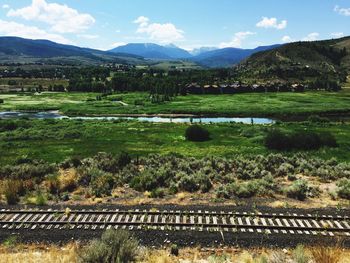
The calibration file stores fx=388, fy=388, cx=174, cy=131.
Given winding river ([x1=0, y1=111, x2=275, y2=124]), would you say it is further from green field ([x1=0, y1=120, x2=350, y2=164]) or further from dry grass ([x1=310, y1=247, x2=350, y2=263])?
dry grass ([x1=310, y1=247, x2=350, y2=263])

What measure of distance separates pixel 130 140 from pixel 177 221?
42.2m

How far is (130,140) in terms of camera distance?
6184 centimetres

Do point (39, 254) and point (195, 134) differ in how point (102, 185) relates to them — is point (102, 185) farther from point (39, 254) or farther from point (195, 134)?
point (195, 134)

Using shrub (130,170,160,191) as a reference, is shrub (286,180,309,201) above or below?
above

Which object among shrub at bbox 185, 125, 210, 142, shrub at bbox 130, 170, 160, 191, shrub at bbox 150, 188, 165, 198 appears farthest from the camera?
shrub at bbox 185, 125, 210, 142

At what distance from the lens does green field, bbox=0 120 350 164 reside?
49.1 m

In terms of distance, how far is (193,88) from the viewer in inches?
6403

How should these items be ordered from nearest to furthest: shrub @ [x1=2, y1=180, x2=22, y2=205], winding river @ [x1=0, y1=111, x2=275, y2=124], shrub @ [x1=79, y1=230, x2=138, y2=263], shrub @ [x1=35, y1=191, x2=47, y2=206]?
shrub @ [x1=79, y1=230, x2=138, y2=263]
shrub @ [x1=35, y1=191, x2=47, y2=206]
shrub @ [x1=2, y1=180, x2=22, y2=205]
winding river @ [x1=0, y1=111, x2=275, y2=124]

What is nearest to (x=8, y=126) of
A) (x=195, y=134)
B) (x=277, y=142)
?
(x=195, y=134)

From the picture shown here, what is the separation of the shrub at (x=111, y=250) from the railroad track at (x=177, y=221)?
12.1 feet

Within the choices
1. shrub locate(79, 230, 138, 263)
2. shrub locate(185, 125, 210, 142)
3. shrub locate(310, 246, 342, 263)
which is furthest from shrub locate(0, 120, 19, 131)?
shrub locate(310, 246, 342, 263)

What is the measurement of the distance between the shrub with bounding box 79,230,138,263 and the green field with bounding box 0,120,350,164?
31.2 meters

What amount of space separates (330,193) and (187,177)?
9.98 meters

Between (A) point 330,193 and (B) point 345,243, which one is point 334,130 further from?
(B) point 345,243
